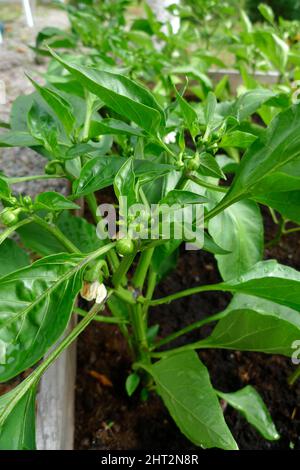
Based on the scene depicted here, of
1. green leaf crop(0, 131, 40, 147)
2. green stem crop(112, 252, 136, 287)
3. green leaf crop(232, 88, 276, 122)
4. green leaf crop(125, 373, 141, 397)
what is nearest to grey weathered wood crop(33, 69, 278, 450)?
green leaf crop(125, 373, 141, 397)

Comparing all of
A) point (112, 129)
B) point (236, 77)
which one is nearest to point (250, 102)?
point (112, 129)

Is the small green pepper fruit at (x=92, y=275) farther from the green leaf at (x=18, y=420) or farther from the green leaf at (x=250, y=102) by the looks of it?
the green leaf at (x=250, y=102)

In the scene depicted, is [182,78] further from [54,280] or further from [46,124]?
[54,280]

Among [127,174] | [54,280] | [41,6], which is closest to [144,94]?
[127,174]

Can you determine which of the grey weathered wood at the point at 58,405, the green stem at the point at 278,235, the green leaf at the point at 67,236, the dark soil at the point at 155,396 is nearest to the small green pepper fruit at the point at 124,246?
the green leaf at the point at 67,236

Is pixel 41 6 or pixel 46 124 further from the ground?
pixel 41 6

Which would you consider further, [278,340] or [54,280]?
[278,340]

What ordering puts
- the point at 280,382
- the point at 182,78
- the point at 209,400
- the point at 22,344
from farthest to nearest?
the point at 182,78 < the point at 280,382 < the point at 209,400 < the point at 22,344

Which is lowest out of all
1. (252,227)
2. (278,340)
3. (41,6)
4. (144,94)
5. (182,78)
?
(278,340)
